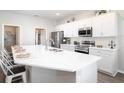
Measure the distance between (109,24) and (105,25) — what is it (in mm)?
149

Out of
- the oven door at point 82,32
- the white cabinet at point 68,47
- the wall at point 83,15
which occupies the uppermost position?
the wall at point 83,15

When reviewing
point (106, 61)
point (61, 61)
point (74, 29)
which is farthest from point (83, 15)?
point (61, 61)

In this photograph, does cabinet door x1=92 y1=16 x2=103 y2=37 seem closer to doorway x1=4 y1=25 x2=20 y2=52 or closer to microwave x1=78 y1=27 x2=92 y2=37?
microwave x1=78 y1=27 x2=92 y2=37

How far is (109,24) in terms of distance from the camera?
11.3ft

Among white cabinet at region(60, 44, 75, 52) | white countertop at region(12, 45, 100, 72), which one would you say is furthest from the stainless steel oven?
white countertop at region(12, 45, 100, 72)

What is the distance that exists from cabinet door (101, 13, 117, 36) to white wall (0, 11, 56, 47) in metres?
4.08

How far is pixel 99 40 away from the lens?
4172mm

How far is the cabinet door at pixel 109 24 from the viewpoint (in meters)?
3.33

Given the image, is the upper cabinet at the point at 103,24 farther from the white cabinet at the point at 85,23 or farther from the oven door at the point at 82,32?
the oven door at the point at 82,32

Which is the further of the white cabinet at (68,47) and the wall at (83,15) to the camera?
the white cabinet at (68,47)

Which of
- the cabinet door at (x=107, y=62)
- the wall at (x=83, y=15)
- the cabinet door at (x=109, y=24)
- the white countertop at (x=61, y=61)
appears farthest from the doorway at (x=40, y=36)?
the white countertop at (x=61, y=61)

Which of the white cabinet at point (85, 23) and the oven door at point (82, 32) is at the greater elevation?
the white cabinet at point (85, 23)
